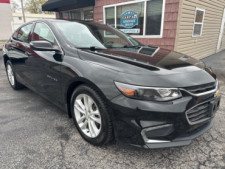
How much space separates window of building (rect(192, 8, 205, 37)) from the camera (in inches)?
273

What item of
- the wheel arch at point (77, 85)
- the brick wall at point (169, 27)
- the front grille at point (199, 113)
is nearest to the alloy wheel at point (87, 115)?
the wheel arch at point (77, 85)

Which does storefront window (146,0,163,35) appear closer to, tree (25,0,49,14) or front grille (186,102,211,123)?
front grille (186,102,211,123)

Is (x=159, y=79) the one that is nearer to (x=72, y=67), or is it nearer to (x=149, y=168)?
(x=149, y=168)

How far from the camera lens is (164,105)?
1596 millimetres

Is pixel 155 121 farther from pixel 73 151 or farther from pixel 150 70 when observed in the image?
pixel 73 151

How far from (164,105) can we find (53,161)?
133cm

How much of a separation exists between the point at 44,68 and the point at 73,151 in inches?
51.5

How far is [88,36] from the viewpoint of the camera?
2641 mm

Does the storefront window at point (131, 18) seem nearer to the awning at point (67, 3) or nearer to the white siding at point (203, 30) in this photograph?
the white siding at point (203, 30)

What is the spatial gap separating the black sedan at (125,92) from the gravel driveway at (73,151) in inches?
8.4

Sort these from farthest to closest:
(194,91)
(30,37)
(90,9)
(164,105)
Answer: (90,9) < (30,37) < (194,91) < (164,105)

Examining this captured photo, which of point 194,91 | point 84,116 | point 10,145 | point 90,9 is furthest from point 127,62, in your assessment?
point 90,9

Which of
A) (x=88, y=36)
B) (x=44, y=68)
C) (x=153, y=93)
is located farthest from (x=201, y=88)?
(x=44, y=68)

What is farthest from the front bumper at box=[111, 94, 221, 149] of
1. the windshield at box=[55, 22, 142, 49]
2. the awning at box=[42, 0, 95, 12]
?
the awning at box=[42, 0, 95, 12]
